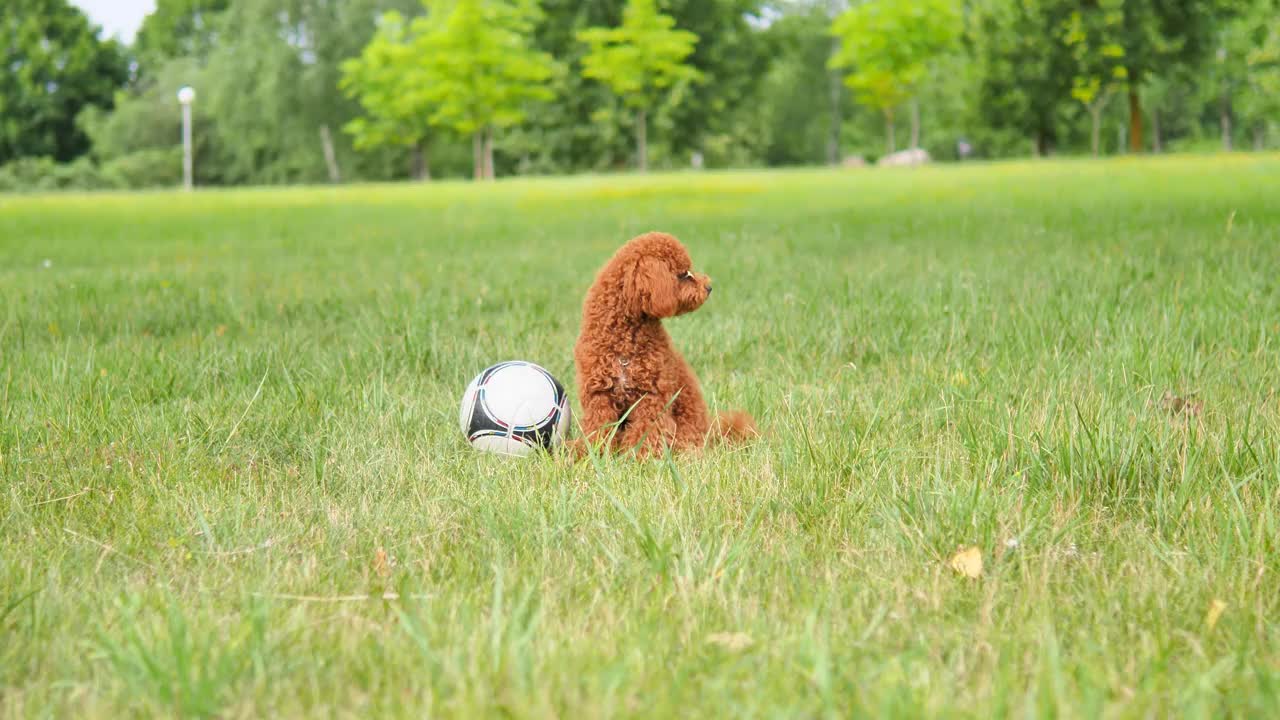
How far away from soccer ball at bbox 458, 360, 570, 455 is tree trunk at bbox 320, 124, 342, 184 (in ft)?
160

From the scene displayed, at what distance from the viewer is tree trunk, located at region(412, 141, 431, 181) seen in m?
51.2

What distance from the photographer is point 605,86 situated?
45344 millimetres

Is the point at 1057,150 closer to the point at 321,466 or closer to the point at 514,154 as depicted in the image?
the point at 514,154

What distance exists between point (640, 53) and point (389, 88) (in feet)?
42.2

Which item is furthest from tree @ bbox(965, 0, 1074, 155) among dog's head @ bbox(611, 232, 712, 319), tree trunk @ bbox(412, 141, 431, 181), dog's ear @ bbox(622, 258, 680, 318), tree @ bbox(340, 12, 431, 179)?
dog's ear @ bbox(622, 258, 680, 318)

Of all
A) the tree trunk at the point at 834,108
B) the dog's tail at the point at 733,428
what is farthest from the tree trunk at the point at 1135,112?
the dog's tail at the point at 733,428

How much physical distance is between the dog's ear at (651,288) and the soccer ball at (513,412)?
0.48 m

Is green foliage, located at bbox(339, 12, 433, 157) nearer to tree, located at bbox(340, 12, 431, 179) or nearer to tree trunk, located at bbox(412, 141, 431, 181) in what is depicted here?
tree, located at bbox(340, 12, 431, 179)

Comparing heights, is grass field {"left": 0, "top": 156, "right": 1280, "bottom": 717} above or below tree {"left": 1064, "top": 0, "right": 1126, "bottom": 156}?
below

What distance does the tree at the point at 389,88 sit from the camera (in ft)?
140

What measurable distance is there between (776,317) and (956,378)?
5.08ft

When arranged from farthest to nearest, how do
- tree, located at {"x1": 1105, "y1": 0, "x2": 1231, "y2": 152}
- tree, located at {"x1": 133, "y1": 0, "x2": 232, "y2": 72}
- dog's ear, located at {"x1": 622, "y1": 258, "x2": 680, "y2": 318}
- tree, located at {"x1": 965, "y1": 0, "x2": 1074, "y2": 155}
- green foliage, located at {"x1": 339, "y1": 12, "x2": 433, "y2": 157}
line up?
tree, located at {"x1": 133, "y1": 0, "x2": 232, "y2": 72}, green foliage, located at {"x1": 339, "y1": 12, "x2": 433, "y2": 157}, tree, located at {"x1": 965, "y1": 0, "x2": 1074, "y2": 155}, tree, located at {"x1": 1105, "y1": 0, "x2": 1231, "y2": 152}, dog's ear, located at {"x1": 622, "y1": 258, "x2": 680, "y2": 318}

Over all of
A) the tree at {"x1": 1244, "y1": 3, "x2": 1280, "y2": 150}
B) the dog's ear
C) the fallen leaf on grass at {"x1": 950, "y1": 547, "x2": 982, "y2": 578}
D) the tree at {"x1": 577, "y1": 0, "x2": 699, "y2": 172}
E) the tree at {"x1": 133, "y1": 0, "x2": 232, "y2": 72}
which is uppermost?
the tree at {"x1": 133, "y1": 0, "x2": 232, "y2": 72}

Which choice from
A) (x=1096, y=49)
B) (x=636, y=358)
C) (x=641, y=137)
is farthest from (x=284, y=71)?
(x=636, y=358)
